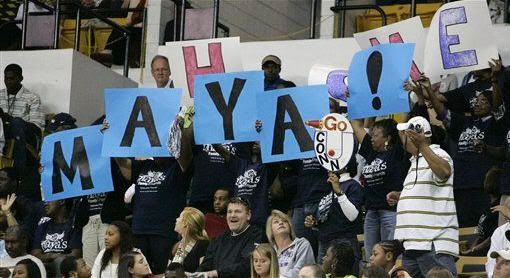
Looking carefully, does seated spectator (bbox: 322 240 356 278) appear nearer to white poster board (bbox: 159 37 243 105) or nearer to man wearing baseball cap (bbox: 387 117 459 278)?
man wearing baseball cap (bbox: 387 117 459 278)

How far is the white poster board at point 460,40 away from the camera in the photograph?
45.1ft

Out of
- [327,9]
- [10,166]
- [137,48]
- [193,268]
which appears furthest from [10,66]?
[193,268]

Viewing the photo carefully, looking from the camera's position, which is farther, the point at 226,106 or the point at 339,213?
the point at 226,106

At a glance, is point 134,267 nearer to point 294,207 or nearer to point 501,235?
point 294,207

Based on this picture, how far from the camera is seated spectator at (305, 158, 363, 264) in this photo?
A: 1299 cm

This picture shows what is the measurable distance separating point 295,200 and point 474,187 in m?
1.48

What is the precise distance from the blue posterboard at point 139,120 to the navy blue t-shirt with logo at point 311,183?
124 cm

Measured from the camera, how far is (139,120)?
1441cm

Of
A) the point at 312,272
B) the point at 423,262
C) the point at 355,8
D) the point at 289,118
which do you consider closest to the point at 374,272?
the point at 312,272

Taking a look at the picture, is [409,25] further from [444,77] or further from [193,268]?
[193,268]

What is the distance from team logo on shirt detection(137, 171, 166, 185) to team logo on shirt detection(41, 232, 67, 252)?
1030 millimetres

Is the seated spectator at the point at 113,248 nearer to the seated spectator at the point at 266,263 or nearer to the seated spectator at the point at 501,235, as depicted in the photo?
the seated spectator at the point at 266,263

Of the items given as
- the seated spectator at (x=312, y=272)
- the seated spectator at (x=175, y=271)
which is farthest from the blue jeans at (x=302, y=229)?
the seated spectator at (x=312, y=272)

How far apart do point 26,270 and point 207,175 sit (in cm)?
179
